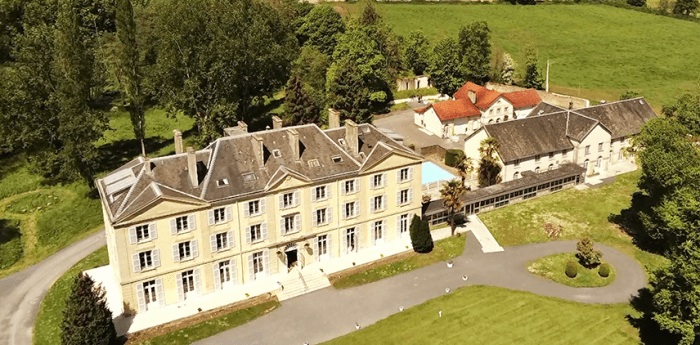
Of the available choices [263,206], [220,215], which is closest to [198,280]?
[220,215]

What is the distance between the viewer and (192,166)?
161 feet

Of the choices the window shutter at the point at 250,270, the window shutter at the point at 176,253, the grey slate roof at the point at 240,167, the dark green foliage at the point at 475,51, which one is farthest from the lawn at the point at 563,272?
the dark green foliage at the point at 475,51

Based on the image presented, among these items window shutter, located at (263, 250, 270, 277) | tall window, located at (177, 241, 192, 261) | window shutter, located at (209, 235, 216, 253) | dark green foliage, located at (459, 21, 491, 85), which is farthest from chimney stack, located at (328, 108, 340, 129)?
dark green foliage, located at (459, 21, 491, 85)

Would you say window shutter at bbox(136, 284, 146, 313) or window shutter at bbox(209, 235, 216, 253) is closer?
window shutter at bbox(136, 284, 146, 313)

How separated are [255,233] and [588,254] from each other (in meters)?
32.4

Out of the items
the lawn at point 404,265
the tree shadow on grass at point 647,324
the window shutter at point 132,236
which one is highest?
the window shutter at point 132,236

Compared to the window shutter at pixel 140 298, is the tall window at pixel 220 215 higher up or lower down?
higher up

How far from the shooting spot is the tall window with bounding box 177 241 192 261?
48531 mm

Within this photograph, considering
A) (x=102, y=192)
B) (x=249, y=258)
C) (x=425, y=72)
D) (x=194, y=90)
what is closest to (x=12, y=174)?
(x=194, y=90)

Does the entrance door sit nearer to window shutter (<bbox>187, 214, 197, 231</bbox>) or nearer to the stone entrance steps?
the stone entrance steps

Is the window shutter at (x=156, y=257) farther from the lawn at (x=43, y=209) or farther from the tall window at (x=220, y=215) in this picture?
the lawn at (x=43, y=209)

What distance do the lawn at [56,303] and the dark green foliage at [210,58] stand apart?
21.0 metres

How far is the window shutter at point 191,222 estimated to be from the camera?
4819 centimetres

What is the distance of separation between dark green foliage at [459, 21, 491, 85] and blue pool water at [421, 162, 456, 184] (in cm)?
3759
